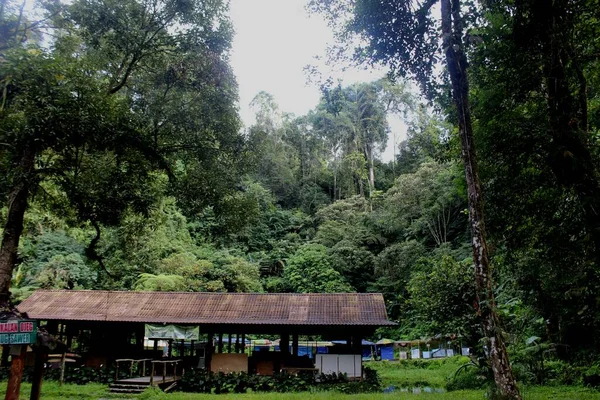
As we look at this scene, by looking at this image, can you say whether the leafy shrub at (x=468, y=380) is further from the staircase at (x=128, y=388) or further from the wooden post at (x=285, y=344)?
the staircase at (x=128, y=388)

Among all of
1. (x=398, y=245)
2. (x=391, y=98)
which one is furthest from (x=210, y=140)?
(x=391, y=98)

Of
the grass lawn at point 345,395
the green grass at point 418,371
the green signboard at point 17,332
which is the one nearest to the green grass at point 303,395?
the grass lawn at point 345,395

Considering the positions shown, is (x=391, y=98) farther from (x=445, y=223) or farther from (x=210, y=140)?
(x=210, y=140)

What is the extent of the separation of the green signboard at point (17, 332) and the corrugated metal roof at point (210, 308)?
330 inches

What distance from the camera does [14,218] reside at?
24.9 ft

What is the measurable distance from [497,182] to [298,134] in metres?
39.0

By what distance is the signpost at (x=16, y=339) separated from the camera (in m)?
6.41

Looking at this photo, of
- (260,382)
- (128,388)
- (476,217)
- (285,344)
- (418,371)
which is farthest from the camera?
(418,371)

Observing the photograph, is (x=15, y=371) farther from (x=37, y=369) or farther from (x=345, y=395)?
(x=345, y=395)

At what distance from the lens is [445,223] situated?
30.5m

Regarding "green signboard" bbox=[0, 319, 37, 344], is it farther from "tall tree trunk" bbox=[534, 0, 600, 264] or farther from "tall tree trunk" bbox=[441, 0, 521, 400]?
"tall tree trunk" bbox=[534, 0, 600, 264]

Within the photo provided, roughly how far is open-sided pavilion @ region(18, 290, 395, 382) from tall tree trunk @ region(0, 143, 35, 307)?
798 cm

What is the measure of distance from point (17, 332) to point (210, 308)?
9.55 meters

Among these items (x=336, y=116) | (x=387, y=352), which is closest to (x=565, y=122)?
(x=336, y=116)
